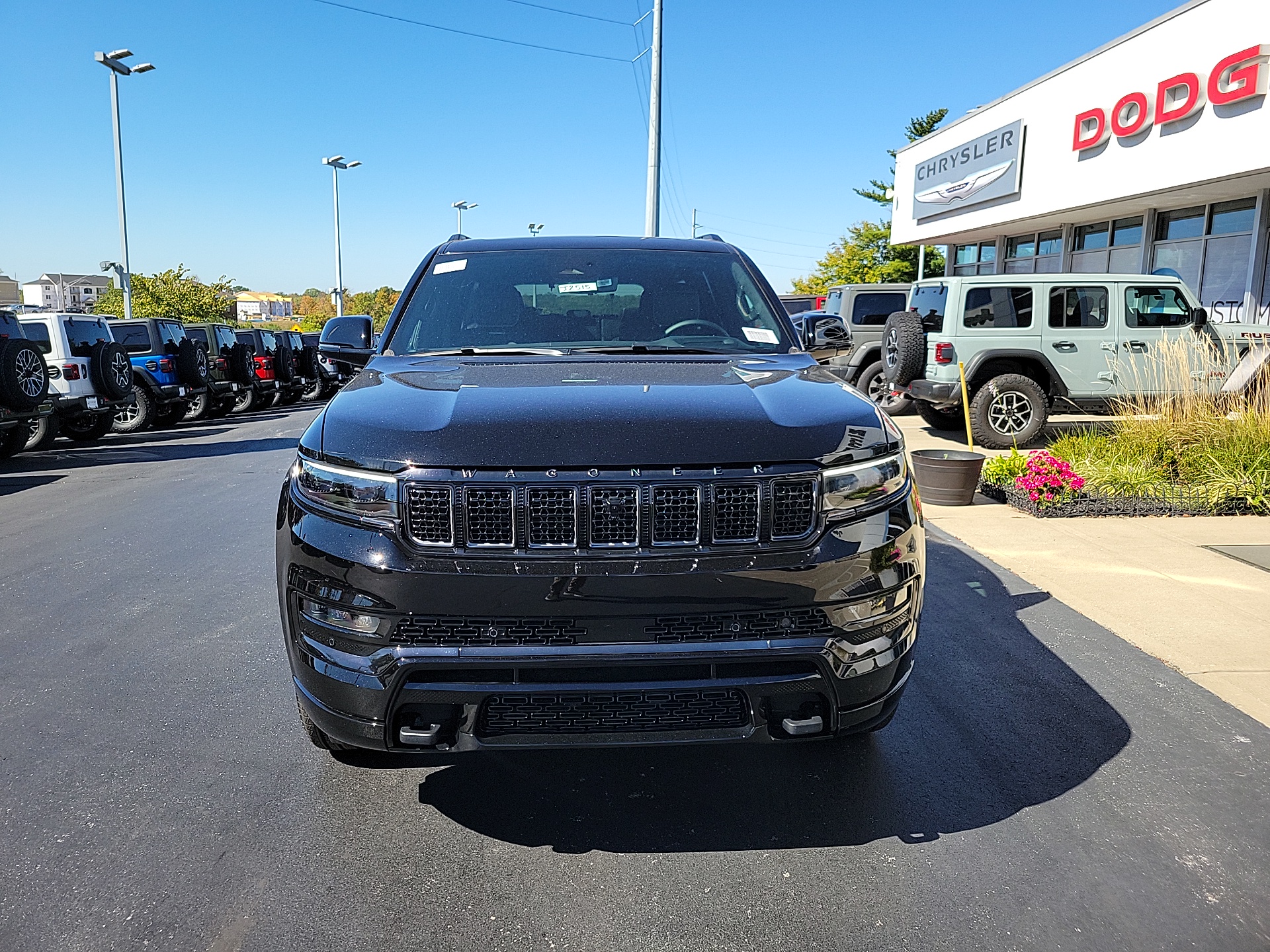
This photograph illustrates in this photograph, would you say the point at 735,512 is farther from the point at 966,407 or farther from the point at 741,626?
the point at 966,407

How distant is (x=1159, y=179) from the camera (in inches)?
614

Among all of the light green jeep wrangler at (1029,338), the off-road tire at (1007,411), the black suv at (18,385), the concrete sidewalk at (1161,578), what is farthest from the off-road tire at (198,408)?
the concrete sidewalk at (1161,578)

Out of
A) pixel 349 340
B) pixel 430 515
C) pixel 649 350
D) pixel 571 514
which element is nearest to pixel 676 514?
pixel 571 514

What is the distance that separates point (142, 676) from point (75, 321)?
11658mm

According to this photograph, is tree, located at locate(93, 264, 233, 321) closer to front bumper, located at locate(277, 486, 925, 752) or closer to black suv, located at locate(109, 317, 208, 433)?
black suv, located at locate(109, 317, 208, 433)

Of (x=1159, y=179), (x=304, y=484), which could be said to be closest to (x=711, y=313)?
(x=304, y=484)

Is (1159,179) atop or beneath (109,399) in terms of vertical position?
atop

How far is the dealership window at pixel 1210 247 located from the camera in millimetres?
15688

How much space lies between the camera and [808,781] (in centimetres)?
314

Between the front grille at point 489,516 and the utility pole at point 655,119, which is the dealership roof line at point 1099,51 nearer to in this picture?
the utility pole at point 655,119

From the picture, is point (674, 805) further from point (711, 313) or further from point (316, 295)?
point (316, 295)

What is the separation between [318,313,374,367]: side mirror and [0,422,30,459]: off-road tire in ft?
32.1

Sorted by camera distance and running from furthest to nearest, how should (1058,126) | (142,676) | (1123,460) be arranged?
1. (1058,126)
2. (1123,460)
3. (142,676)

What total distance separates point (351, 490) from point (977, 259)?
26236 millimetres
